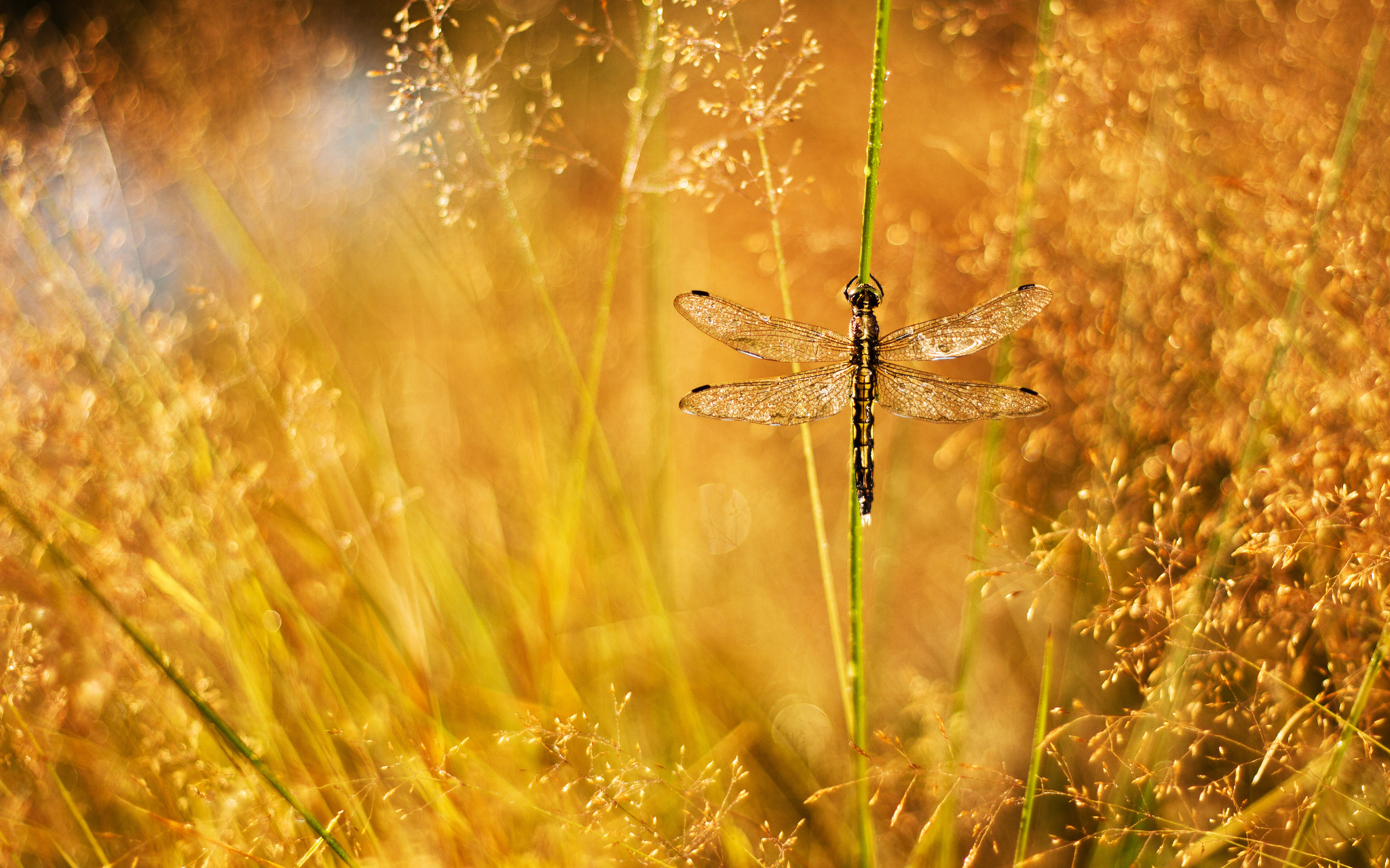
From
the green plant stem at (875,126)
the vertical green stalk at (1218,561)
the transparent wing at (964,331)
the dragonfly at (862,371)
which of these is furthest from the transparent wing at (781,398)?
the vertical green stalk at (1218,561)

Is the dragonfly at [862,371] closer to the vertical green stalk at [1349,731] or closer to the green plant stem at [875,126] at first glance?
the green plant stem at [875,126]

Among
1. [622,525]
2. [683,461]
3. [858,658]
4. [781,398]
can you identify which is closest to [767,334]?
[781,398]

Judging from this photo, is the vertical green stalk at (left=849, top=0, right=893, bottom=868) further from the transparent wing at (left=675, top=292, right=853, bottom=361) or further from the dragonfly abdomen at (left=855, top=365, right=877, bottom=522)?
the transparent wing at (left=675, top=292, right=853, bottom=361)

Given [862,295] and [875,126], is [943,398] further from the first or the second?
[875,126]

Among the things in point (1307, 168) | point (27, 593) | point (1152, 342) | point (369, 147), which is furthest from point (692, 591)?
point (369, 147)

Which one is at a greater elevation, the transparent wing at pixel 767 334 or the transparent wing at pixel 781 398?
the transparent wing at pixel 767 334

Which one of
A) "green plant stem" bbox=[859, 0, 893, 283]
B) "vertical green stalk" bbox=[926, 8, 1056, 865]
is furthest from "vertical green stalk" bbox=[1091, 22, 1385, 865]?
"green plant stem" bbox=[859, 0, 893, 283]

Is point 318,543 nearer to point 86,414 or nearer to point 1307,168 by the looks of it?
point 86,414
